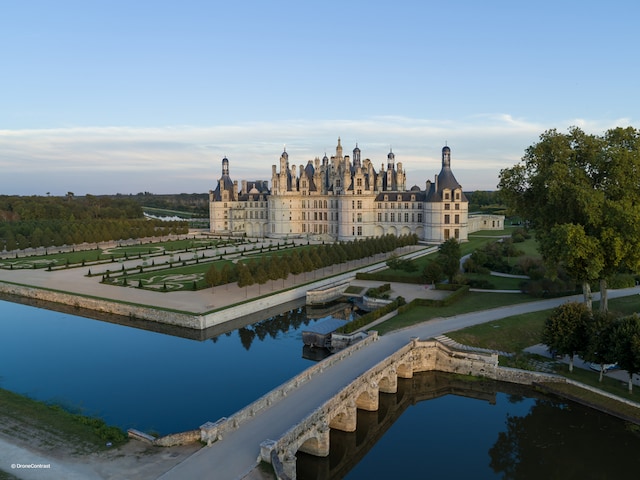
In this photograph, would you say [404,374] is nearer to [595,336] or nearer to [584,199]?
[595,336]

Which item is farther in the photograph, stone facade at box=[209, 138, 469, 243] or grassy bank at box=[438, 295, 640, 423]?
stone facade at box=[209, 138, 469, 243]

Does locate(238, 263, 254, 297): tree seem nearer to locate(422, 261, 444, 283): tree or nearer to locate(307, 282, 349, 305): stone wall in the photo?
locate(307, 282, 349, 305): stone wall

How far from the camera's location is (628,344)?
65.3 ft

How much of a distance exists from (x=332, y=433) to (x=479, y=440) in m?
5.26

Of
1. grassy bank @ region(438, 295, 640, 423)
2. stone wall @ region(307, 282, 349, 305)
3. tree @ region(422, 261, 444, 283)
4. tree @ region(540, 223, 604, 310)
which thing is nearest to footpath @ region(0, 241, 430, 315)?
tree @ region(422, 261, 444, 283)

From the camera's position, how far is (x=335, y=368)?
2116cm

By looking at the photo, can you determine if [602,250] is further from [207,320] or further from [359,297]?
[207,320]

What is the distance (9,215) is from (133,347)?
84401 mm

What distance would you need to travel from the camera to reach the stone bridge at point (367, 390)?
47.6 feet

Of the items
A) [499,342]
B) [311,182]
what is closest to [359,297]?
[499,342]

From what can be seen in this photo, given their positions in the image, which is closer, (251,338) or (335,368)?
(335,368)

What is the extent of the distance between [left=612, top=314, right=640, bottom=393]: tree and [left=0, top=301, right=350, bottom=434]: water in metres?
13.4

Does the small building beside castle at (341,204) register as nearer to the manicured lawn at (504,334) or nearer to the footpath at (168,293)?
the footpath at (168,293)

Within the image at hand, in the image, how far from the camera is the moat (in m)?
17.1
